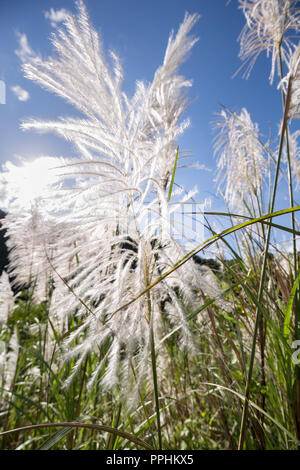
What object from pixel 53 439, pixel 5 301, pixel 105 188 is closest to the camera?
pixel 53 439

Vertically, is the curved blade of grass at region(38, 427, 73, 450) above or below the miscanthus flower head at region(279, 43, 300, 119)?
below

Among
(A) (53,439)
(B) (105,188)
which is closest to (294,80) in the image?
(B) (105,188)

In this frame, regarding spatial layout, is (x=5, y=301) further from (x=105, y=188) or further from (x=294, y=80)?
(x=294, y=80)

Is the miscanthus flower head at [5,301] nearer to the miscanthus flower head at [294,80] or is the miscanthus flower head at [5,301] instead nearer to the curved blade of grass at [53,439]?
the curved blade of grass at [53,439]

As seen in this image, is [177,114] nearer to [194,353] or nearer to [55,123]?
[55,123]

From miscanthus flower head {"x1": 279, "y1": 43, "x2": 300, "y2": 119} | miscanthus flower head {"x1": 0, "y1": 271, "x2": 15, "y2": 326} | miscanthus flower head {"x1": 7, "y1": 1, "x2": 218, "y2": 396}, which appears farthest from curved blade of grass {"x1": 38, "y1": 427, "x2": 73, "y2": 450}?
miscanthus flower head {"x1": 0, "y1": 271, "x2": 15, "y2": 326}

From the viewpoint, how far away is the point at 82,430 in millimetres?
1538

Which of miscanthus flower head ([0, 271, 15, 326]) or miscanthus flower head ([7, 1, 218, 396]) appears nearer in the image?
miscanthus flower head ([7, 1, 218, 396])

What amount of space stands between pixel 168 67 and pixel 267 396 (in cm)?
141

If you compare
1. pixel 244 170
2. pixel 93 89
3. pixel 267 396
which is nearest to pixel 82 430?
pixel 267 396

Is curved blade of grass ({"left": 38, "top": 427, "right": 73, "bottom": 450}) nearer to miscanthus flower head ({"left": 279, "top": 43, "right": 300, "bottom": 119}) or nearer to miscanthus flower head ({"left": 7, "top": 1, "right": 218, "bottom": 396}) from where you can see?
miscanthus flower head ({"left": 7, "top": 1, "right": 218, "bottom": 396})

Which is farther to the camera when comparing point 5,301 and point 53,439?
point 5,301

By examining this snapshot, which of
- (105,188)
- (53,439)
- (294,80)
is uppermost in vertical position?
(294,80)

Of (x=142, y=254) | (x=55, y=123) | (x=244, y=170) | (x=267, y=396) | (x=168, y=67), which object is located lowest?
(x=267, y=396)
